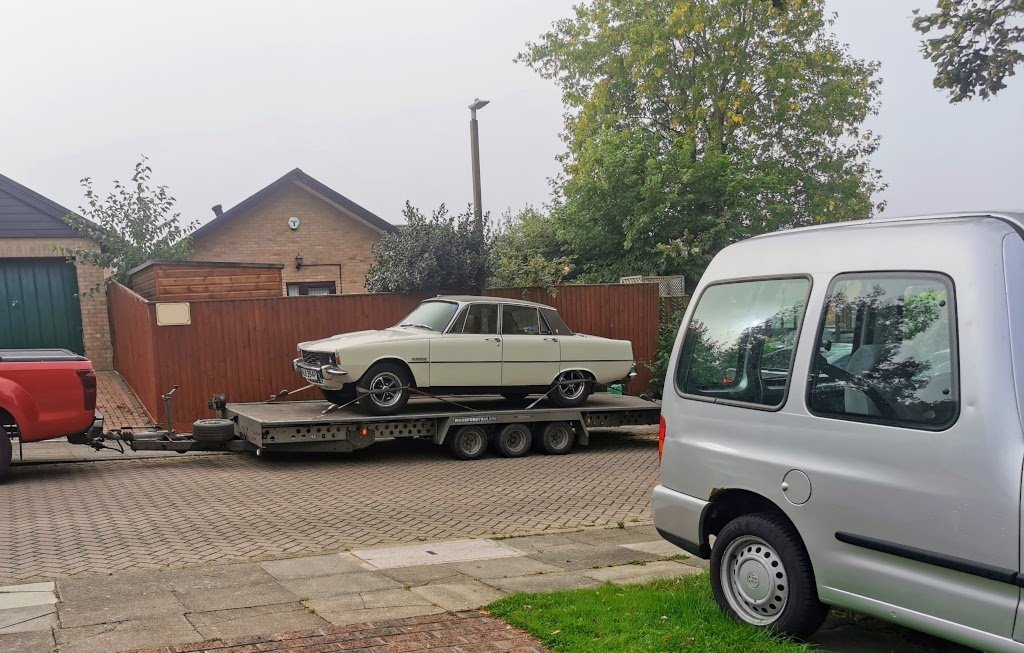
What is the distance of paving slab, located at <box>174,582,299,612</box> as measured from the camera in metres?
5.23

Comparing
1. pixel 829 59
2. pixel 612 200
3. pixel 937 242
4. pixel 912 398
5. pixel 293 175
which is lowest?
pixel 912 398

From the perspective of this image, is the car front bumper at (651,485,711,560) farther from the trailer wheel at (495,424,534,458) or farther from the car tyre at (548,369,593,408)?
the car tyre at (548,369,593,408)

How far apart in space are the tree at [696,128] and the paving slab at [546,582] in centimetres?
1438

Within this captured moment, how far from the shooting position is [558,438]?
1231cm

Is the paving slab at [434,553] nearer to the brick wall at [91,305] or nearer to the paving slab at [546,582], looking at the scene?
the paving slab at [546,582]

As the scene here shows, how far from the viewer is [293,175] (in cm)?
2383

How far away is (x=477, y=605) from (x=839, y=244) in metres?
2.95

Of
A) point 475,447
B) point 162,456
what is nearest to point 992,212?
point 475,447

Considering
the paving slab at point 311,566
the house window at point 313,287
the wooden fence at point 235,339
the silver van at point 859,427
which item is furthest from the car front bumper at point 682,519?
the house window at point 313,287

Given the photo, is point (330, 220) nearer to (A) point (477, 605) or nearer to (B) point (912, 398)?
(A) point (477, 605)

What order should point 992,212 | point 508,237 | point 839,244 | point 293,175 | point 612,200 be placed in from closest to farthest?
point 992,212
point 839,244
point 508,237
point 612,200
point 293,175

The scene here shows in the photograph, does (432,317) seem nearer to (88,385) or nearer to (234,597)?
(88,385)

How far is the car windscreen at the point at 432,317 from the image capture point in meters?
11.9

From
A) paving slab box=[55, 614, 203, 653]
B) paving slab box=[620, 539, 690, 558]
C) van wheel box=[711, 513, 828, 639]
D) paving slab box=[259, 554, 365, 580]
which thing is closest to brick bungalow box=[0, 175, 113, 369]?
paving slab box=[259, 554, 365, 580]
